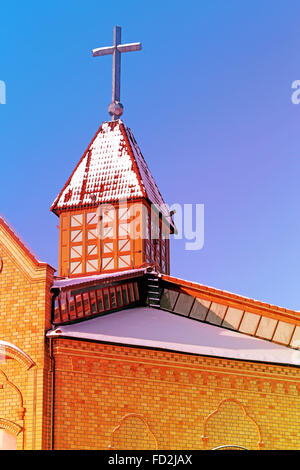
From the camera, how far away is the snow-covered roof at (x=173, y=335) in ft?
66.9

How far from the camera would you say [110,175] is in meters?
29.1

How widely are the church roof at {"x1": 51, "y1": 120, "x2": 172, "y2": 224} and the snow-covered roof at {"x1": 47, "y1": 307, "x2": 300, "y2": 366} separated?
6.24m

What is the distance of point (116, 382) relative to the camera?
20.0 m

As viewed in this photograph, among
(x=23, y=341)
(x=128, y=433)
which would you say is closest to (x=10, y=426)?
(x=23, y=341)

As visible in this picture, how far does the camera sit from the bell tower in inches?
1081

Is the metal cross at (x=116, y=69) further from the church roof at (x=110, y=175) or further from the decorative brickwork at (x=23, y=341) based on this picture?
the decorative brickwork at (x=23, y=341)

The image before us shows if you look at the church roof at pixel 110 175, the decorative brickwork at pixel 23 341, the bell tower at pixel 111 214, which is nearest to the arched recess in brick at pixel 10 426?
the decorative brickwork at pixel 23 341

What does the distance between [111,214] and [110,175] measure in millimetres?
1977

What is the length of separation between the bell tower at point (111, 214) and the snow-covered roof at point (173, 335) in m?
4.46

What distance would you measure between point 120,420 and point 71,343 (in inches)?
94.1

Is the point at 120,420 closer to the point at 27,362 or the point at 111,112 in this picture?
the point at 27,362

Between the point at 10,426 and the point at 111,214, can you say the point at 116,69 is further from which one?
the point at 10,426
